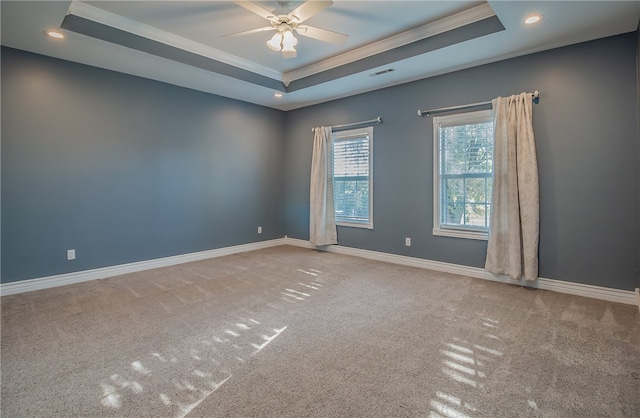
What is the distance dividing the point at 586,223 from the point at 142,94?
5.61 metres

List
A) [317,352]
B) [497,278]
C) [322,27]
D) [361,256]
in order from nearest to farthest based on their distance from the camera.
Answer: [317,352] → [322,27] → [497,278] → [361,256]

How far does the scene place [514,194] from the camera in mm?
3510

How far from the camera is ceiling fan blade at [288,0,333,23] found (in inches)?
94.4

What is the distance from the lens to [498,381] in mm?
1843

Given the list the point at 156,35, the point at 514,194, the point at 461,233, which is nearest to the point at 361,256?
the point at 461,233

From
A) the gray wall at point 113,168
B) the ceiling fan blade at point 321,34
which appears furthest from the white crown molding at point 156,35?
the ceiling fan blade at point 321,34

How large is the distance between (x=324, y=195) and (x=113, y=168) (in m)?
3.13

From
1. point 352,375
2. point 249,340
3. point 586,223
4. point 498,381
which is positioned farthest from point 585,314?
point 249,340

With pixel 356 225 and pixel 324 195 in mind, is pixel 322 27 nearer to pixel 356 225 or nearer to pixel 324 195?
pixel 324 195

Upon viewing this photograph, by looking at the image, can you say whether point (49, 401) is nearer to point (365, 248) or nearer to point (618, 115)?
point (365, 248)

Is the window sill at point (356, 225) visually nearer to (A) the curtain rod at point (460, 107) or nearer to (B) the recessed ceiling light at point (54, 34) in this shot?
(A) the curtain rod at point (460, 107)

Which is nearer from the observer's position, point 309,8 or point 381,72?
point 309,8

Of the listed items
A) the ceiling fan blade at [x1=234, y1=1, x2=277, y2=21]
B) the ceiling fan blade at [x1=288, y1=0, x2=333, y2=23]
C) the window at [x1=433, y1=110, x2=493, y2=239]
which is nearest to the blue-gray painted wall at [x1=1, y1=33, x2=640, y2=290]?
the window at [x1=433, y1=110, x2=493, y2=239]

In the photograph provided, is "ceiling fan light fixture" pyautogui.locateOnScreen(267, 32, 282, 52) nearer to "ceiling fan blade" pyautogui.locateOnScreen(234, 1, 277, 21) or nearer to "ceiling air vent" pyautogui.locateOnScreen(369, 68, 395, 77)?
"ceiling fan blade" pyautogui.locateOnScreen(234, 1, 277, 21)
